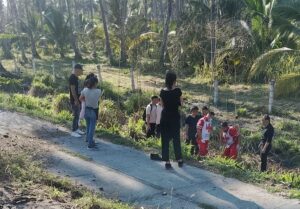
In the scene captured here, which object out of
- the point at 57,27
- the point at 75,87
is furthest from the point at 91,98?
the point at 57,27

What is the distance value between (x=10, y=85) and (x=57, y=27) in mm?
16511

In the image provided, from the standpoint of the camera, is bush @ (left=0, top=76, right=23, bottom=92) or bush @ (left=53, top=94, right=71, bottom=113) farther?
bush @ (left=0, top=76, right=23, bottom=92)

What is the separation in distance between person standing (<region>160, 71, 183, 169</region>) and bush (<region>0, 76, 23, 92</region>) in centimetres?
1261

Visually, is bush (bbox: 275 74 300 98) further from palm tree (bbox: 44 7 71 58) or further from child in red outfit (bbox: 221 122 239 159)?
palm tree (bbox: 44 7 71 58)

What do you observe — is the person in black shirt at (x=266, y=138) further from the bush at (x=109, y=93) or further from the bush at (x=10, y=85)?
the bush at (x=10, y=85)

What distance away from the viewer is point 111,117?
13203 mm

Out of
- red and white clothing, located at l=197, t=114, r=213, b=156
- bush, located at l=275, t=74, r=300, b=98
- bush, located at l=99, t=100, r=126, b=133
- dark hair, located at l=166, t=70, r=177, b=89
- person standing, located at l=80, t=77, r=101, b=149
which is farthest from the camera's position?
bush, located at l=275, t=74, r=300, b=98

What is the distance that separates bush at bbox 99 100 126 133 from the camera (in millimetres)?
12386

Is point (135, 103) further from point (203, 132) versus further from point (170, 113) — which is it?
point (170, 113)

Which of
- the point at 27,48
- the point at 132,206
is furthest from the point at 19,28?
the point at 132,206

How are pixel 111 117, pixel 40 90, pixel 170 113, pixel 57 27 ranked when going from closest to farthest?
pixel 170 113 < pixel 111 117 < pixel 40 90 < pixel 57 27

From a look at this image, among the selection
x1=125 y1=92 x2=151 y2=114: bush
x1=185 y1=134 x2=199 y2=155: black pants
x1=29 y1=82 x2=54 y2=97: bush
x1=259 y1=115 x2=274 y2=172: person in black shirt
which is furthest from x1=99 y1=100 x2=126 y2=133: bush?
x1=29 y1=82 x2=54 y2=97: bush

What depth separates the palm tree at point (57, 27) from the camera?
1377 inches

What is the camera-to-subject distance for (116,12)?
104 feet
